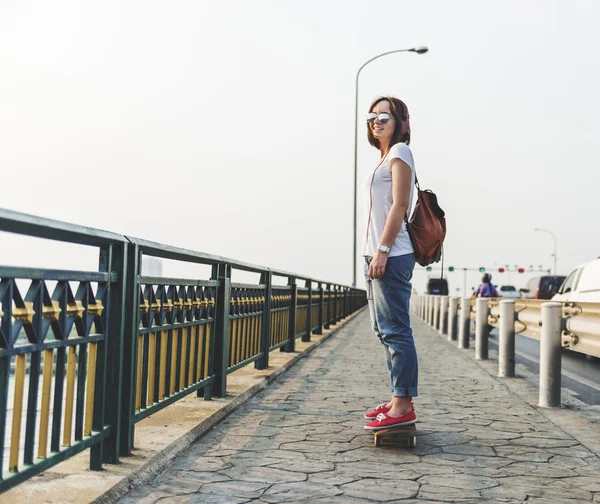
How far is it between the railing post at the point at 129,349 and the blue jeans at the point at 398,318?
5.00 feet

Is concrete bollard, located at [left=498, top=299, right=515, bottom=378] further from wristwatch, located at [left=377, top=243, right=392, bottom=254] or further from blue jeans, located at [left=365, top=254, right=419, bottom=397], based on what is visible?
wristwatch, located at [left=377, top=243, right=392, bottom=254]

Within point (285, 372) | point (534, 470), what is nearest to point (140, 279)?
point (534, 470)

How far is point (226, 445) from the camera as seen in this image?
4656mm

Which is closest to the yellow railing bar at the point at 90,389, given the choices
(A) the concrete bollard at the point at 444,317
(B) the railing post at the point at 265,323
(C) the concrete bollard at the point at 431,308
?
(B) the railing post at the point at 265,323

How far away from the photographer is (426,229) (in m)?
4.76

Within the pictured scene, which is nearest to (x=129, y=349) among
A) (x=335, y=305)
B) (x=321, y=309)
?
(x=321, y=309)

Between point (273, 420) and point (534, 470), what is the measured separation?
204 cm

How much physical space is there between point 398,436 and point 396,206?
139 centimetres

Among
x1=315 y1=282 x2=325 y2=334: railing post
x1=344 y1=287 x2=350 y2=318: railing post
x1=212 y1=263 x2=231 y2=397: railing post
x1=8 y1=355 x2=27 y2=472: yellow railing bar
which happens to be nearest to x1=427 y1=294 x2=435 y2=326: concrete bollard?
x1=344 y1=287 x2=350 y2=318: railing post

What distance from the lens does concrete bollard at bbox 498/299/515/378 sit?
877cm

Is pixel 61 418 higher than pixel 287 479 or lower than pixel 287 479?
higher

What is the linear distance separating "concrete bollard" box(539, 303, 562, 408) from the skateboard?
2.42m

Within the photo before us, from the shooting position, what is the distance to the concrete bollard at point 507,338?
345 inches

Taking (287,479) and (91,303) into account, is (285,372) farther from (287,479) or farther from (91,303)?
(91,303)
